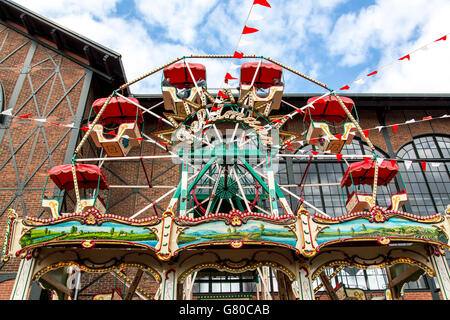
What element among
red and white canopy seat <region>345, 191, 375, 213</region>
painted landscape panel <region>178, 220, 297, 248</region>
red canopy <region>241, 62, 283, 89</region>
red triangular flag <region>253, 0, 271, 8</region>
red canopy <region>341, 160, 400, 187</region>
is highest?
red canopy <region>241, 62, 283, 89</region>

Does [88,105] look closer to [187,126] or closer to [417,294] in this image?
[187,126]

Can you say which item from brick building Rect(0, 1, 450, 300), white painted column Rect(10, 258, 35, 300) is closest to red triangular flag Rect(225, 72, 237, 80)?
brick building Rect(0, 1, 450, 300)

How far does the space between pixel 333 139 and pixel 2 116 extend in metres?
13.3

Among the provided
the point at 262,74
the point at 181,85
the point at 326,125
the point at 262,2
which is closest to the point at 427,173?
the point at 326,125

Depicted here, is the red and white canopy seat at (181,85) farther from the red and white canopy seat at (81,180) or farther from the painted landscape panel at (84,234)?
the painted landscape panel at (84,234)

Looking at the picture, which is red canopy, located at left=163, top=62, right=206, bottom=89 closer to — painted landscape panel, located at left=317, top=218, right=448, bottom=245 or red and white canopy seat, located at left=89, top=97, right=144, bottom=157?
red and white canopy seat, located at left=89, top=97, right=144, bottom=157

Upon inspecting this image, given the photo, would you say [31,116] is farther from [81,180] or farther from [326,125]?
[326,125]

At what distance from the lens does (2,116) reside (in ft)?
49.3

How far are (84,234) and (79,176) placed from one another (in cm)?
420

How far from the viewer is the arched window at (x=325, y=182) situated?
16719 mm

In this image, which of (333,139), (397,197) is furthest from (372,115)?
(397,197)

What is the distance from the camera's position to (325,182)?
1725cm

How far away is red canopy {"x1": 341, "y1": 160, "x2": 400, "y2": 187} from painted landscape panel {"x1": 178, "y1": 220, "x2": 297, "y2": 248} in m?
4.71

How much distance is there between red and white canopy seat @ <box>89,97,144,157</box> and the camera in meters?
12.2
